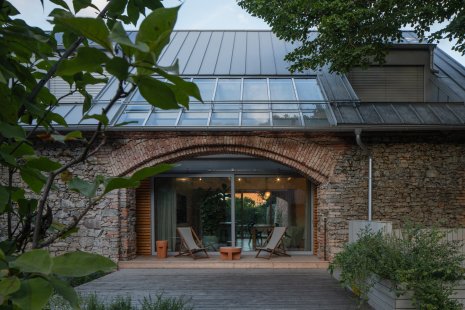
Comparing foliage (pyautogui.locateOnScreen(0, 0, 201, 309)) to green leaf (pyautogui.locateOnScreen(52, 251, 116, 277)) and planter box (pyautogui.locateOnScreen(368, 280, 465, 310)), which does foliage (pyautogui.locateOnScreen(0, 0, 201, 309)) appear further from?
planter box (pyautogui.locateOnScreen(368, 280, 465, 310))

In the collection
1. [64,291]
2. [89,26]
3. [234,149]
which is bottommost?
[64,291]

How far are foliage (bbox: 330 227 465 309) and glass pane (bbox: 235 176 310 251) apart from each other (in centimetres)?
560

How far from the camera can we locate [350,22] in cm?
838

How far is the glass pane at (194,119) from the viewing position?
9797 millimetres

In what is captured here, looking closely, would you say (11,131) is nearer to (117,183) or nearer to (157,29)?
(117,183)

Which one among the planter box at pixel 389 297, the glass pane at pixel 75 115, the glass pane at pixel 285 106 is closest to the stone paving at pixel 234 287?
the planter box at pixel 389 297

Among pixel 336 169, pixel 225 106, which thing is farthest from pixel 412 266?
pixel 225 106

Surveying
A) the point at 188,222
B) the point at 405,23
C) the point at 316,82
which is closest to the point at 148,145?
the point at 188,222

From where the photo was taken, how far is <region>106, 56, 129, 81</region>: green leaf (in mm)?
553

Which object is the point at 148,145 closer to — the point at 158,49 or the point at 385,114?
the point at 385,114

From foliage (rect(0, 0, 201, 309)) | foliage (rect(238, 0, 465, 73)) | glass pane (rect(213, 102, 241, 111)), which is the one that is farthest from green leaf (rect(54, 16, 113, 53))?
glass pane (rect(213, 102, 241, 111))

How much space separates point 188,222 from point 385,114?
20.4ft

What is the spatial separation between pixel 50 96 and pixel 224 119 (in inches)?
356

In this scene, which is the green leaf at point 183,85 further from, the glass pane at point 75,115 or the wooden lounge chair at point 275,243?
the wooden lounge chair at point 275,243
